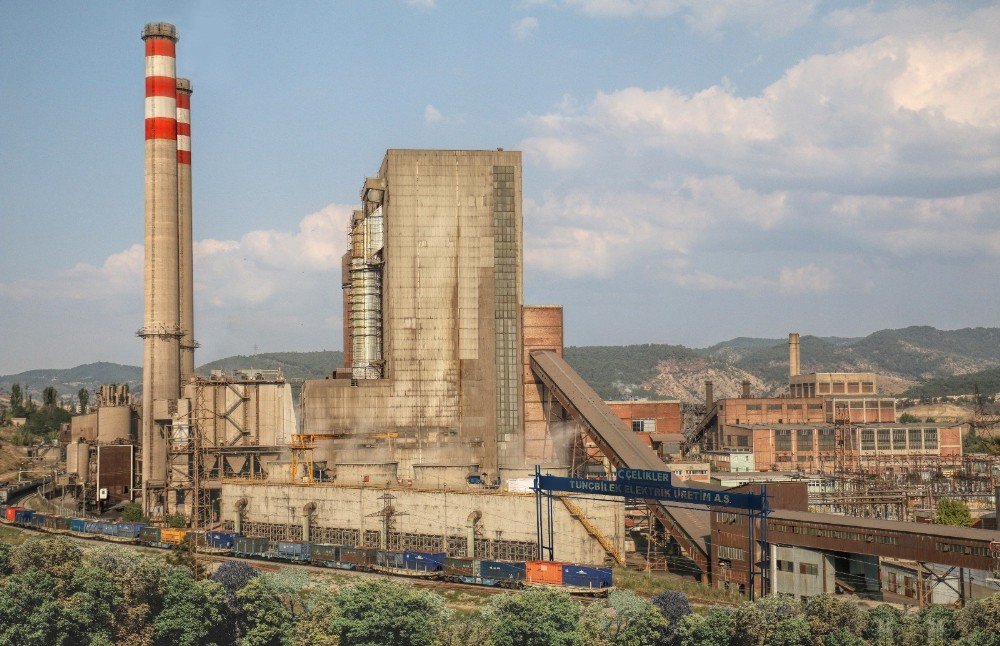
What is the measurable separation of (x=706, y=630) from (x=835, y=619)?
20.6 feet

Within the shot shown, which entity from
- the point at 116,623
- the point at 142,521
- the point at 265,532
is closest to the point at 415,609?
the point at 116,623

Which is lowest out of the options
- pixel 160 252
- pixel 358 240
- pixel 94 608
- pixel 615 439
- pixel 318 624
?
pixel 318 624

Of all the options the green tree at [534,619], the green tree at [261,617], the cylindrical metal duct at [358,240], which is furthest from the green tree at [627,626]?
the cylindrical metal duct at [358,240]

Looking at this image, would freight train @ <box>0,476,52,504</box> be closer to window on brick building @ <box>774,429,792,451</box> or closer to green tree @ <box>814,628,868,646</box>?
window on brick building @ <box>774,429,792,451</box>

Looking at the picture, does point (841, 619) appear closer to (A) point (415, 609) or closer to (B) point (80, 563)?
(A) point (415, 609)

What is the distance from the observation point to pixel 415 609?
6091cm

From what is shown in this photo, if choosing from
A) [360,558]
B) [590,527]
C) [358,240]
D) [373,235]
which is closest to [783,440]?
[373,235]

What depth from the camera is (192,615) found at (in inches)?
2557

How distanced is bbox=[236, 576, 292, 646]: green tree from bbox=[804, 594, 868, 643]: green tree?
2806 centimetres

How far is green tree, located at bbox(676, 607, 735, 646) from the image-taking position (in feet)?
184

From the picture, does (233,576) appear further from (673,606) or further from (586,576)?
(673,606)

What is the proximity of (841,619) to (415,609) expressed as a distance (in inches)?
870

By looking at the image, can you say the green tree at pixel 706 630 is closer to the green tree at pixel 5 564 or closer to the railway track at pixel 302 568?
the railway track at pixel 302 568

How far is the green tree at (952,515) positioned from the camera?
318 ft
